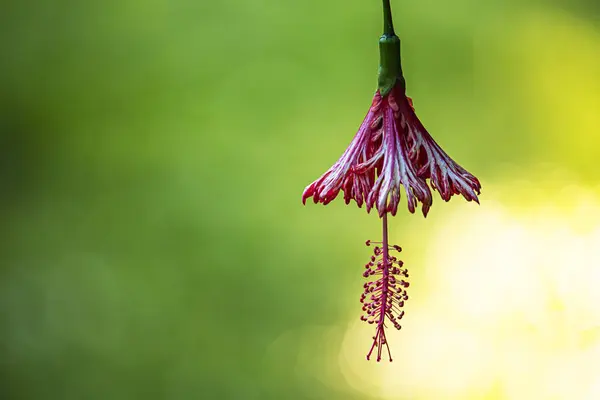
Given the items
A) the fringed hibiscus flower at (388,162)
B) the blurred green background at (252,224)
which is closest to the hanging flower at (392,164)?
the fringed hibiscus flower at (388,162)

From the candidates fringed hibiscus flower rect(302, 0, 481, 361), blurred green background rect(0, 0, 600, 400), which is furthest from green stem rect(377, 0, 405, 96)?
blurred green background rect(0, 0, 600, 400)

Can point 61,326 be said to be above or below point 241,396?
above

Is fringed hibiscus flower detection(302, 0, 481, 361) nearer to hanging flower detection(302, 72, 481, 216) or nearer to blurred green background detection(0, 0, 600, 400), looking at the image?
hanging flower detection(302, 72, 481, 216)

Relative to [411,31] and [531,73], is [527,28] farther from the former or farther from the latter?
[411,31]

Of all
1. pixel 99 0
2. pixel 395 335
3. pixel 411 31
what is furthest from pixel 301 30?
pixel 395 335

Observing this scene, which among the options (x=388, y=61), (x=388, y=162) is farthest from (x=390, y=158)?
(x=388, y=61)

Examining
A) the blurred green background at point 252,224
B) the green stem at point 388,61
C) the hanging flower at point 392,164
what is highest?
the blurred green background at point 252,224

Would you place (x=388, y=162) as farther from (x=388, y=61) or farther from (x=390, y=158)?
(x=388, y=61)

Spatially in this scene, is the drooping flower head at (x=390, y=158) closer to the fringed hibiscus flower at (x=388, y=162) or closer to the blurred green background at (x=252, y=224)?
the fringed hibiscus flower at (x=388, y=162)
